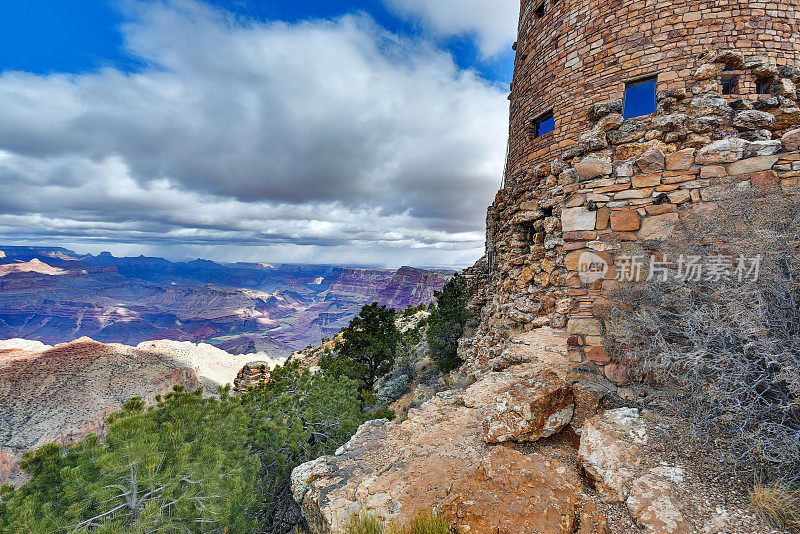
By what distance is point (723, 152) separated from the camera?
3715 mm

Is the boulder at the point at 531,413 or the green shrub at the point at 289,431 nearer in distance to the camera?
the boulder at the point at 531,413

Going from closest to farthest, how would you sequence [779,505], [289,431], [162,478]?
1. [779,505]
2. [162,478]
3. [289,431]

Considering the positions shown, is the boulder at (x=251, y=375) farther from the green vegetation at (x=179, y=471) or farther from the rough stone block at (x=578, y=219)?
the rough stone block at (x=578, y=219)

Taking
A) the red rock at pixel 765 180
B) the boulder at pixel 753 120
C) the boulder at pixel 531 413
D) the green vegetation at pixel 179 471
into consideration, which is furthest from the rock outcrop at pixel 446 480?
the boulder at pixel 753 120

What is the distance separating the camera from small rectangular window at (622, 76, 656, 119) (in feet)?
27.4

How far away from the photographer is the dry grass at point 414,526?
2383 mm

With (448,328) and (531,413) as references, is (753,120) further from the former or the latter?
(448,328)

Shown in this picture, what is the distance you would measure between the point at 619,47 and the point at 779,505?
35.9 feet

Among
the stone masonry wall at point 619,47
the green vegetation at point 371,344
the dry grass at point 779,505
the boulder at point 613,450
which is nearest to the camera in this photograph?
the dry grass at point 779,505

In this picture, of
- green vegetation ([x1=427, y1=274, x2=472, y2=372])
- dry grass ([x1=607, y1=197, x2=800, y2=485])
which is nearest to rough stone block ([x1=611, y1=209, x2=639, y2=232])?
dry grass ([x1=607, y1=197, x2=800, y2=485])

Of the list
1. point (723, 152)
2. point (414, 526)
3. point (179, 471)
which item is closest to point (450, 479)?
point (414, 526)

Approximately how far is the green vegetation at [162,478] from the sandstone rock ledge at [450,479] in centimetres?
119

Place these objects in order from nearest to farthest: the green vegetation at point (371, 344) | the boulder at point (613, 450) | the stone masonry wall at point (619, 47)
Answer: the boulder at point (613, 450) < the stone masonry wall at point (619, 47) < the green vegetation at point (371, 344)

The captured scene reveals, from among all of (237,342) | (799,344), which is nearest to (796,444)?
(799,344)
